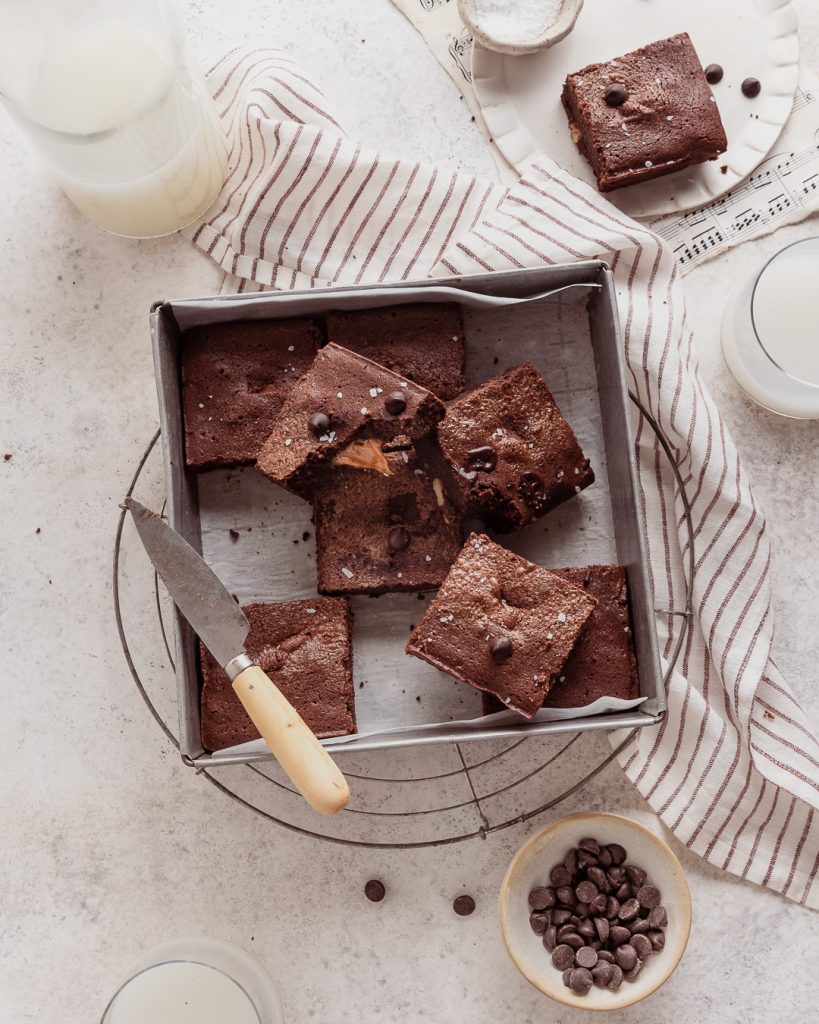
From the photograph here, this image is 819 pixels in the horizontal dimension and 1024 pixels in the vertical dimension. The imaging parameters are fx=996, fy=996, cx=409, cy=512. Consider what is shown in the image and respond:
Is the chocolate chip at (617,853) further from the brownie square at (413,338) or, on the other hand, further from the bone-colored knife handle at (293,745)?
the brownie square at (413,338)

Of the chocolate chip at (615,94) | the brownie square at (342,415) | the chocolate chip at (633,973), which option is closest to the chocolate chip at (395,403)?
the brownie square at (342,415)

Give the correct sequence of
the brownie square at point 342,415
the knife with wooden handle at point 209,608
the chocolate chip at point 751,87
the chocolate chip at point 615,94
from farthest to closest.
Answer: the chocolate chip at point 751,87, the chocolate chip at point 615,94, the brownie square at point 342,415, the knife with wooden handle at point 209,608

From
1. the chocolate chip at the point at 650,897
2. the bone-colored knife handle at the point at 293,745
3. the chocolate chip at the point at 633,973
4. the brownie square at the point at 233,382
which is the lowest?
the chocolate chip at the point at 633,973

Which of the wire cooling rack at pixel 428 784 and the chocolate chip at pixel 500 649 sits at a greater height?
the chocolate chip at pixel 500 649

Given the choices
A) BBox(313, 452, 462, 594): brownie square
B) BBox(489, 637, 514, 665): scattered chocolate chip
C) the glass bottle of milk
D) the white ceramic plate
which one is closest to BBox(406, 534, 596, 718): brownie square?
BBox(489, 637, 514, 665): scattered chocolate chip

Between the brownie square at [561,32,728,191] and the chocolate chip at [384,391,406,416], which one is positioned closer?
the chocolate chip at [384,391,406,416]

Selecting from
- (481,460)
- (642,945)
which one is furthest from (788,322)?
(642,945)

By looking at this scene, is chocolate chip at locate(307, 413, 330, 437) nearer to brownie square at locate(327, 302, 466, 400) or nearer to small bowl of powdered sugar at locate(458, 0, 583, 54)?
brownie square at locate(327, 302, 466, 400)
